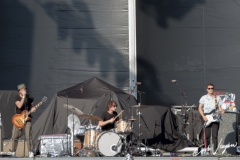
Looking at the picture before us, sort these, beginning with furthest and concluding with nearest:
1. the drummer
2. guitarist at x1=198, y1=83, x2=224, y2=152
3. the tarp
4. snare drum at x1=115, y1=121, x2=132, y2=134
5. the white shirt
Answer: the tarp < the drummer < the white shirt < guitarist at x1=198, y1=83, x2=224, y2=152 < snare drum at x1=115, y1=121, x2=132, y2=134

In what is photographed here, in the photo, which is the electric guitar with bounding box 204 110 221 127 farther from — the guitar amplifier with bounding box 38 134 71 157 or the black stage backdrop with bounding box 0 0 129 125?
the black stage backdrop with bounding box 0 0 129 125

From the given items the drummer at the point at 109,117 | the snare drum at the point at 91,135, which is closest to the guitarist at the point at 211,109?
the drummer at the point at 109,117

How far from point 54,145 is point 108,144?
121 centimetres

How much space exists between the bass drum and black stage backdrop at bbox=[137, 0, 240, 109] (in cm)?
667

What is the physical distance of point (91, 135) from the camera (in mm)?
13234

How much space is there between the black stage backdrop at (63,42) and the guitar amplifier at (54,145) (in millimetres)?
6040

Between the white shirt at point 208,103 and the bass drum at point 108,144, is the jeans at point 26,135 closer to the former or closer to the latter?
the bass drum at point 108,144

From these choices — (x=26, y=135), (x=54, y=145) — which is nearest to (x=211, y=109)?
(x=54, y=145)

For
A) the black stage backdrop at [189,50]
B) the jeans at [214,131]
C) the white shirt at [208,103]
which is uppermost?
the black stage backdrop at [189,50]

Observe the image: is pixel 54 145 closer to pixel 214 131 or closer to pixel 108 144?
pixel 108 144

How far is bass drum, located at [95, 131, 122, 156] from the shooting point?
41.3 ft

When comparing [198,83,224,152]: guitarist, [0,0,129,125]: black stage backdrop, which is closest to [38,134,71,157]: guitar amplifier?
[198,83,224,152]: guitarist

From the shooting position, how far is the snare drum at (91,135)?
520 inches

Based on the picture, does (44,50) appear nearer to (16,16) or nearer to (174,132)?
(16,16)
